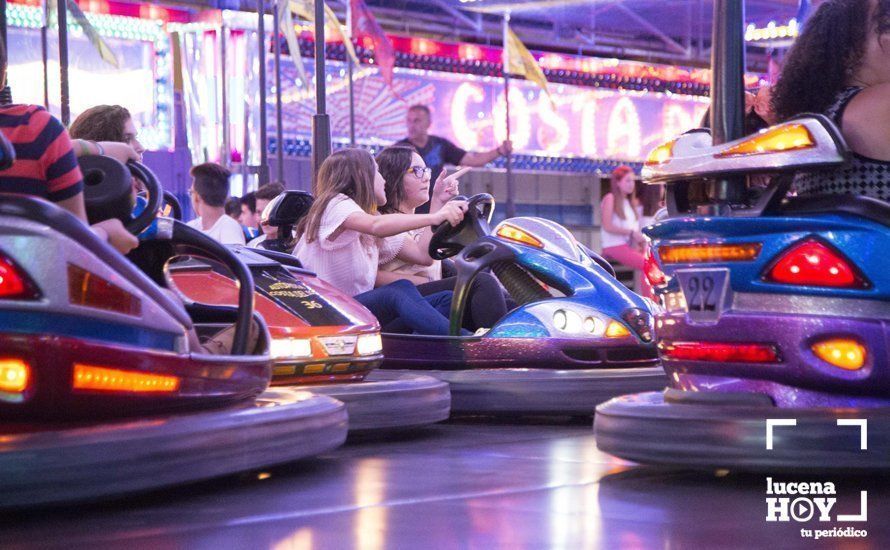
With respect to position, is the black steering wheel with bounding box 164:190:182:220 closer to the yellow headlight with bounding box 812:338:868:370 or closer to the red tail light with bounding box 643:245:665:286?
the red tail light with bounding box 643:245:665:286

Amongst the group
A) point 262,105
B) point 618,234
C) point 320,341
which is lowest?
point 320,341

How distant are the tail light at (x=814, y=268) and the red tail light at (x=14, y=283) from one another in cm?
163

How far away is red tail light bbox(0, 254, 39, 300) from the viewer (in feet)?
9.54

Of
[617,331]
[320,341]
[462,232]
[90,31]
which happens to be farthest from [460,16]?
[320,341]

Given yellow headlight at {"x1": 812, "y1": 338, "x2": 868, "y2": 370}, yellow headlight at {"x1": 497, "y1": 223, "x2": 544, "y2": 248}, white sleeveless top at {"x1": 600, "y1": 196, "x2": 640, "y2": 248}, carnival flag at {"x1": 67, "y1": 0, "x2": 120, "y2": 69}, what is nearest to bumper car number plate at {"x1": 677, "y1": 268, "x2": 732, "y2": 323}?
yellow headlight at {"x1": 812, "y1": 338, "x2": 868, "y2": 370}

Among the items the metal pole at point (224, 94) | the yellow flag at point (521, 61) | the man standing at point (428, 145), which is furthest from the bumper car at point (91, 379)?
the yellow flag at point (521, 61)

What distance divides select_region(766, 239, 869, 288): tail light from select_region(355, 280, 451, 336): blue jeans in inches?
99.0

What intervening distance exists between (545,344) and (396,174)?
121 cm

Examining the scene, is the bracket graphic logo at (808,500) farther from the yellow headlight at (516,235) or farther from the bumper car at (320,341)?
the yellow headlight at (516,235)

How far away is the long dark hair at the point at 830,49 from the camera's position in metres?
3.47

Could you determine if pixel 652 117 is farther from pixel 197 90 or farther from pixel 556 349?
pixel 556 349

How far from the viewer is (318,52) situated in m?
8.32

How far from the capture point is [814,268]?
319cm

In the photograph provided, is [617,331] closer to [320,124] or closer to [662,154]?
[662,154]
